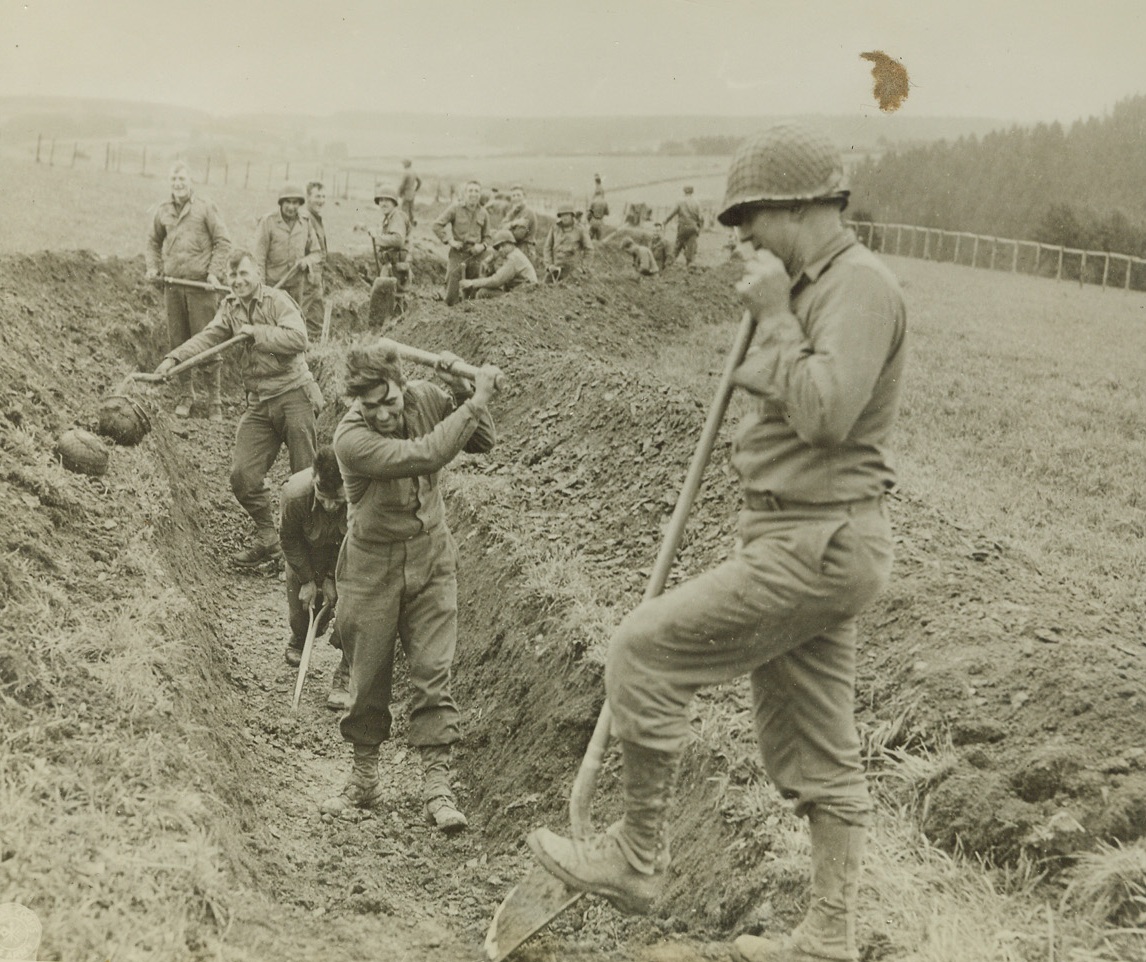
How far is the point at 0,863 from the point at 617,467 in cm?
500

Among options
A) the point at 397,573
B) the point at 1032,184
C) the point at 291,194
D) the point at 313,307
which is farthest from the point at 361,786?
the point at 1032,184

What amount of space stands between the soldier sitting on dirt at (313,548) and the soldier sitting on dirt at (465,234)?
868cm

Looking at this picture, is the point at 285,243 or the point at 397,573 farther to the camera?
the point at 285,243

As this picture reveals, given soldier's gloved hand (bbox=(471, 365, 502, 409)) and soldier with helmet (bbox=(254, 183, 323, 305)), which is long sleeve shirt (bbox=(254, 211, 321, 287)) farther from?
soldier's gloved hand (bbox=(471, 365, 502, 409))

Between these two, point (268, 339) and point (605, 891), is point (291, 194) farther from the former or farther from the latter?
point (605, 891)

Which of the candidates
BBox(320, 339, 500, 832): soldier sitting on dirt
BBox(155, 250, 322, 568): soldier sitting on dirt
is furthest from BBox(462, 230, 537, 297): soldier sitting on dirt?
BBox(320, 339, 500, 832): soldier sitting on dirt

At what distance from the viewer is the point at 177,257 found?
11148mm

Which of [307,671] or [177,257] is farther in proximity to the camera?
[177,257]

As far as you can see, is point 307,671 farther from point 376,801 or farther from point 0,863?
point 0,863

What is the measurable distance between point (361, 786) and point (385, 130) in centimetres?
1966

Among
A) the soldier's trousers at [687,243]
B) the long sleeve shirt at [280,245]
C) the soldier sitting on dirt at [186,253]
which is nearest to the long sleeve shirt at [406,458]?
the soldier sitting on dirt at [186,253]

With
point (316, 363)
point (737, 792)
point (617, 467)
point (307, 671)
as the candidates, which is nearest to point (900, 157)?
point (316, 363)

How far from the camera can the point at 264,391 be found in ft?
27.8

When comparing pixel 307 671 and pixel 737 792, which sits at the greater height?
pixel 737 792
